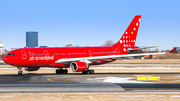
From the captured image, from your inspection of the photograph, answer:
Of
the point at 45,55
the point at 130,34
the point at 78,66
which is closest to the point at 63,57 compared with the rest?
the point at 45,55

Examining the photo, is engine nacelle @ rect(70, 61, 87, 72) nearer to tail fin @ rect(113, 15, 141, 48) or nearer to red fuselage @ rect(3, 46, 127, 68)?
red fuselage @ rect(3, 46, 127, 68)

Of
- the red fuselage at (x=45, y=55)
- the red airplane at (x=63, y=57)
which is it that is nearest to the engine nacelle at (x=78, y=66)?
the red airplane at (x=63, y=57)

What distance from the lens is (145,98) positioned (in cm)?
1964

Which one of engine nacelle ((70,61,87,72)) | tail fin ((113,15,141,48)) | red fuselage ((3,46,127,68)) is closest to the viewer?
engine nacelle ((70,61,87,72))

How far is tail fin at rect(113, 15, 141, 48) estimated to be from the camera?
173ft

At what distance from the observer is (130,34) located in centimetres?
5316

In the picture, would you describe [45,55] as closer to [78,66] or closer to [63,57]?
[63,57]

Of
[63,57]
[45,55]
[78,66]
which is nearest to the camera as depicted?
[78,66]

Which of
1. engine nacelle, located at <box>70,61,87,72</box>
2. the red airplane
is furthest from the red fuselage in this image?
engine nacelle, located at <box>70,61,87,72</box>

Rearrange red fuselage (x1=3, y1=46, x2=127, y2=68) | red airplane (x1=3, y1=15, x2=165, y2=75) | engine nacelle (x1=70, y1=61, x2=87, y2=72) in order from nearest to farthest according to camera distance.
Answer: engine nacelle (x1=70, y1=61, x2=87, y2=72), red fuselage (x1=3, y1=46, x2=127, y2=68), red airplane (x1=3, y1=15, x2=165, y2=75)

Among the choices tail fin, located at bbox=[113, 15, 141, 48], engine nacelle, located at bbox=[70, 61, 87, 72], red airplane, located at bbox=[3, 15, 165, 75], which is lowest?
engine nacelle, located at bbox=[70, 61, 87, 72]

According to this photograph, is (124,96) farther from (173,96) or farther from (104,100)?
(173,96)

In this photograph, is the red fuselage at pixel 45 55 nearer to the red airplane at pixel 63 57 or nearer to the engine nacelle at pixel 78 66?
the red airplane at pixel 63 57

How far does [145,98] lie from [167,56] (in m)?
141
